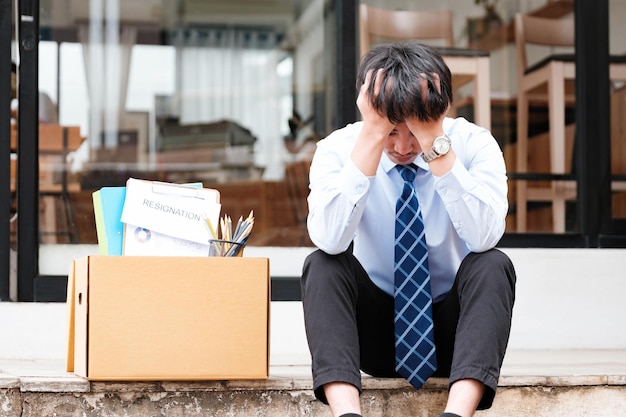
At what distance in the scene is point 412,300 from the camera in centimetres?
190

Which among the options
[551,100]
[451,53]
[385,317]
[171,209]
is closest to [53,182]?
[451,53]

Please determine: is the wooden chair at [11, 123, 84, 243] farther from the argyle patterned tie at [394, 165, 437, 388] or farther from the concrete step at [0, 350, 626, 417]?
the argyle patterned tie at [394, 165, 437, 388]

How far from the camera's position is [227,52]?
24.2 feet

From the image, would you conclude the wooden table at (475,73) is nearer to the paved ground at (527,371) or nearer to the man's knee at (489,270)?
the paved ground at (527,371)

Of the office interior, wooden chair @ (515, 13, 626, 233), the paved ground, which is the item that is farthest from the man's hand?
wooden chair @ (515, 13, 626, 233)

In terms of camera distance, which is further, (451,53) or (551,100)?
(551,100)

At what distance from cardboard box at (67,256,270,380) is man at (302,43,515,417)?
168 millimetres

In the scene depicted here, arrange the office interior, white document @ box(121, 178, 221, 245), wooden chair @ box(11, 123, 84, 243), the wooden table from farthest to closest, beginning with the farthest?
the wooden table < the office interior < wooden chair @ box(11, 123, 84, 243) < white document @ box(121, 178, 221, 245)

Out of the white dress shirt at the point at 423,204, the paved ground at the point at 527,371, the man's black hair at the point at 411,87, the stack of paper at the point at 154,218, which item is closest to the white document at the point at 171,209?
the stack of paper at the point at 154,218

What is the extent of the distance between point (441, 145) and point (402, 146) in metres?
0.12

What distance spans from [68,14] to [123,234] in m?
4.06

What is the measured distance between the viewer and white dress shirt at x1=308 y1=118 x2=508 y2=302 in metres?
1.82

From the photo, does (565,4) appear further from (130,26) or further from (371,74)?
(130,26)

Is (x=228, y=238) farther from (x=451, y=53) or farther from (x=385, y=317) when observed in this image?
(x=451, y=53)
